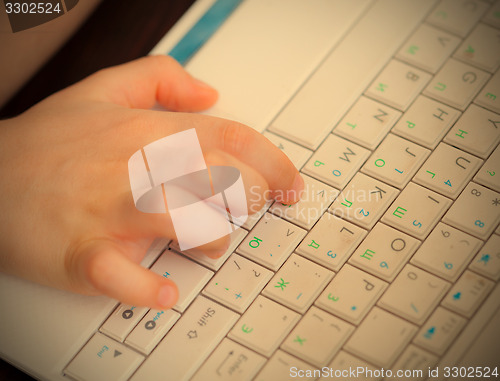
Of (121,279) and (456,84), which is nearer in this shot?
(121,279)

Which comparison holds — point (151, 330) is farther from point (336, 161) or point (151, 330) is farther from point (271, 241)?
point (336, 161)

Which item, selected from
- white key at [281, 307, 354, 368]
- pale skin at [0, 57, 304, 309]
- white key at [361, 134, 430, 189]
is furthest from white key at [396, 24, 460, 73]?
white key at [281, 307, 354, 368]

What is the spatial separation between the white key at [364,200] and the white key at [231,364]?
16 centimetres

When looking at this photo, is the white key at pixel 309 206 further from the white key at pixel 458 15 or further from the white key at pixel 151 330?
the white key at pixel 458 15

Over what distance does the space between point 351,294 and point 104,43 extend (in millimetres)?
482

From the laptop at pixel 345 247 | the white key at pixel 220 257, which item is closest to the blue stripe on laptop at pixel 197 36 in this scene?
the laptop at pixel 345 247

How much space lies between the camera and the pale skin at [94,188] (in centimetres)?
52

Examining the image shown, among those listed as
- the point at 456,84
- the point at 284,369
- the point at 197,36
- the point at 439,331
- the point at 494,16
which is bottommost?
the point at 284,369

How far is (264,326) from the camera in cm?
51

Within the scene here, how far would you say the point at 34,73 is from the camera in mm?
716

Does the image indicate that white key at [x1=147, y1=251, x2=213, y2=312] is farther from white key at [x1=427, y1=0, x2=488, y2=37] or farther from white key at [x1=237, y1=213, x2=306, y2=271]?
white key at [x1=427, y1=0, x2=488, y2=37]

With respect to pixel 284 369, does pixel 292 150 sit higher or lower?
higher

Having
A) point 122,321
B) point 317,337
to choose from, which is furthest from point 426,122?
point 122,321

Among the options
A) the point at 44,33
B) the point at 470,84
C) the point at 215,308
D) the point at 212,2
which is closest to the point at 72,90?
the point at 44,33
